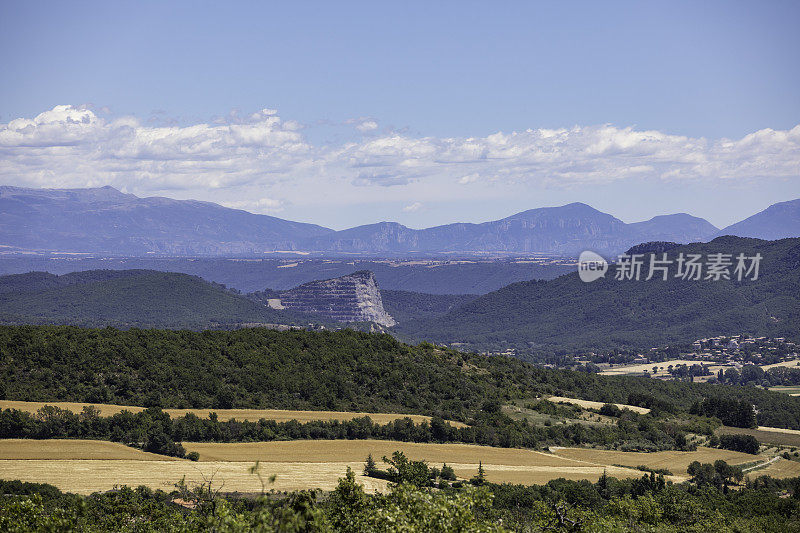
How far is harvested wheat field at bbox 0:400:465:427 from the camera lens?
7738cm

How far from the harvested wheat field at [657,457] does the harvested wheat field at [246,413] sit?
49.6ft

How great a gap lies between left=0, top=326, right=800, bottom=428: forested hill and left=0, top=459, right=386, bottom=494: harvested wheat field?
20614 mm

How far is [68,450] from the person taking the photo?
220ft

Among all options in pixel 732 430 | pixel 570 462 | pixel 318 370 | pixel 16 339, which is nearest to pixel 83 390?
pixel 16 339

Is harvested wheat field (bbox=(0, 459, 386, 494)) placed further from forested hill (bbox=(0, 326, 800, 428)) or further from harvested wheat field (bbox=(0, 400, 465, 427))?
forested hill (bbox=(0, 326, 800, 428))

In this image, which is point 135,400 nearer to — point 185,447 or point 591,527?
point 185,447

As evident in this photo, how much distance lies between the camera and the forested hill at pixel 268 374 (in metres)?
87.3

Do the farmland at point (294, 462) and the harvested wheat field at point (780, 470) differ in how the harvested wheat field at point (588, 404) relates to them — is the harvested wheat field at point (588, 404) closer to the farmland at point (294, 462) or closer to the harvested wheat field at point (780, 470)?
the farmland at point (294, 462)

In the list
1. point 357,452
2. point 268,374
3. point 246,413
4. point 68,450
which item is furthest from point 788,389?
point 68,450

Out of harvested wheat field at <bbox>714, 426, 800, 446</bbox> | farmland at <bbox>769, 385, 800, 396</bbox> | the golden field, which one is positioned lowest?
farmland at <bbox>769, 385, 800, 396</bbox>

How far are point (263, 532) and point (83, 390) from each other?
68.4 m

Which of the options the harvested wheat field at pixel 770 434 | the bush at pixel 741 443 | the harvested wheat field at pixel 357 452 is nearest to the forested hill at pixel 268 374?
the harvested wheat field at pixel 770 434

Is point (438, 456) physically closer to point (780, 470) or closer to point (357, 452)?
point (357, 452)

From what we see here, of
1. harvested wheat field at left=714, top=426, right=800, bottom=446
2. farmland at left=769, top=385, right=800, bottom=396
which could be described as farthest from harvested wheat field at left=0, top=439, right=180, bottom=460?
farmland at left=769, top=385, right=800, bottom=396
